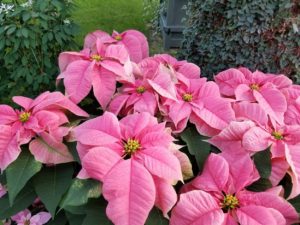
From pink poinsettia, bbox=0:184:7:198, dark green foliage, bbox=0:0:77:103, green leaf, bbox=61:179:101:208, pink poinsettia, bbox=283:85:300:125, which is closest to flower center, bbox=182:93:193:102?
pink poinsettia, bbox=283:85:300:125

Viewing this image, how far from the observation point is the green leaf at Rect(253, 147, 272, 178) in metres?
1.07

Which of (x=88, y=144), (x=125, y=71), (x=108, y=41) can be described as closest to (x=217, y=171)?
(x=88, y=144)

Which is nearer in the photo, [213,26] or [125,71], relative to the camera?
[125,71]

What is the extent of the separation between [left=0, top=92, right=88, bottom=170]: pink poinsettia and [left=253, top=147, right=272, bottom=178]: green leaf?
540 mm

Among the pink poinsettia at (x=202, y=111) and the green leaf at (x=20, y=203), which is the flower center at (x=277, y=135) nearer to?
the pink poinsettia at (x=202, y=111)

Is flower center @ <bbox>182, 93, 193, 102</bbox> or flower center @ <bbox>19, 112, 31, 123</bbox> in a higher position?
flower center @ <bbox>182, 93, 193, 102</bbox>

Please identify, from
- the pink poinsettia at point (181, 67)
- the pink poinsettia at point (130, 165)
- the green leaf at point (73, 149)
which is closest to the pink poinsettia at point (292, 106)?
the pink poinsettia at point (181, 67)

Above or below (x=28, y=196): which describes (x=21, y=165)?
above

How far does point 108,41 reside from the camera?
154 cm

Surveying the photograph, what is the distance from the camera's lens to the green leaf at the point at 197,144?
1.15m

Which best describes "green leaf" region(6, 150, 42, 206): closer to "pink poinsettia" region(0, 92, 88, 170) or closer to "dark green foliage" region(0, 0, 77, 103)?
"pink poinsettia" region(0, 92, 88, 170)

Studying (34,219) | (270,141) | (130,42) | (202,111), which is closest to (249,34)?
(130,42)

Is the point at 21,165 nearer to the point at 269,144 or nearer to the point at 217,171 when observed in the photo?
the point at 217,171

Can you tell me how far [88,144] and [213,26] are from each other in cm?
117
